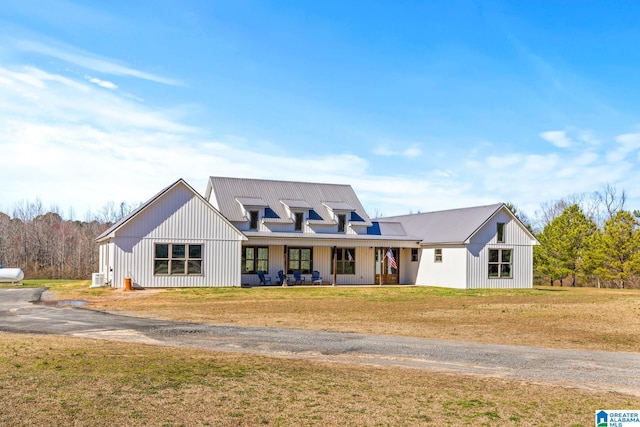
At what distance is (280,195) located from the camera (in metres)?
40.2

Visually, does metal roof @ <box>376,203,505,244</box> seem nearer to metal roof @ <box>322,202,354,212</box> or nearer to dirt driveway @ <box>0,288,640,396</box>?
metal roof @ <box>322,202,354,212</box>

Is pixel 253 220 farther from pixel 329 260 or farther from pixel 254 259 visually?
pixel 329 260

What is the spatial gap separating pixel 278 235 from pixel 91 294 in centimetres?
1158

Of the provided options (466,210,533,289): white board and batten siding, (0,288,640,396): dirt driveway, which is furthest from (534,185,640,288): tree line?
(0,288,640,396): dirt driveway

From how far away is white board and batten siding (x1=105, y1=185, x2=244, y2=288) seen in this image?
3169cm

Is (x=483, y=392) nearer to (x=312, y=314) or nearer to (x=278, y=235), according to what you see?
(x=312, y=314)

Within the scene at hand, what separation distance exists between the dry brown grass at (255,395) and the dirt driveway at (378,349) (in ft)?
3.23

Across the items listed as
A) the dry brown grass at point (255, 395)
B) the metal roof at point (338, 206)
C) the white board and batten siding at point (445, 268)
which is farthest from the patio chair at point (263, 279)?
the dry brown grass at point (255, 395)

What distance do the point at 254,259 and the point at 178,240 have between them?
5.95 m

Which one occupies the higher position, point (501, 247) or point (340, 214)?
point (340, 214)

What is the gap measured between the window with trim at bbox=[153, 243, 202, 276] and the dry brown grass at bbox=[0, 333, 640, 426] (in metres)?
20.9

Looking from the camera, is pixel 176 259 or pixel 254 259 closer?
pixel 176 259

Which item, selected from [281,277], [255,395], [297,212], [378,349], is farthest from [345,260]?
[255,395]

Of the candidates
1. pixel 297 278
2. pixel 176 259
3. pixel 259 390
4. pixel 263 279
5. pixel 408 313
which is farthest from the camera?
pixel 297 278
